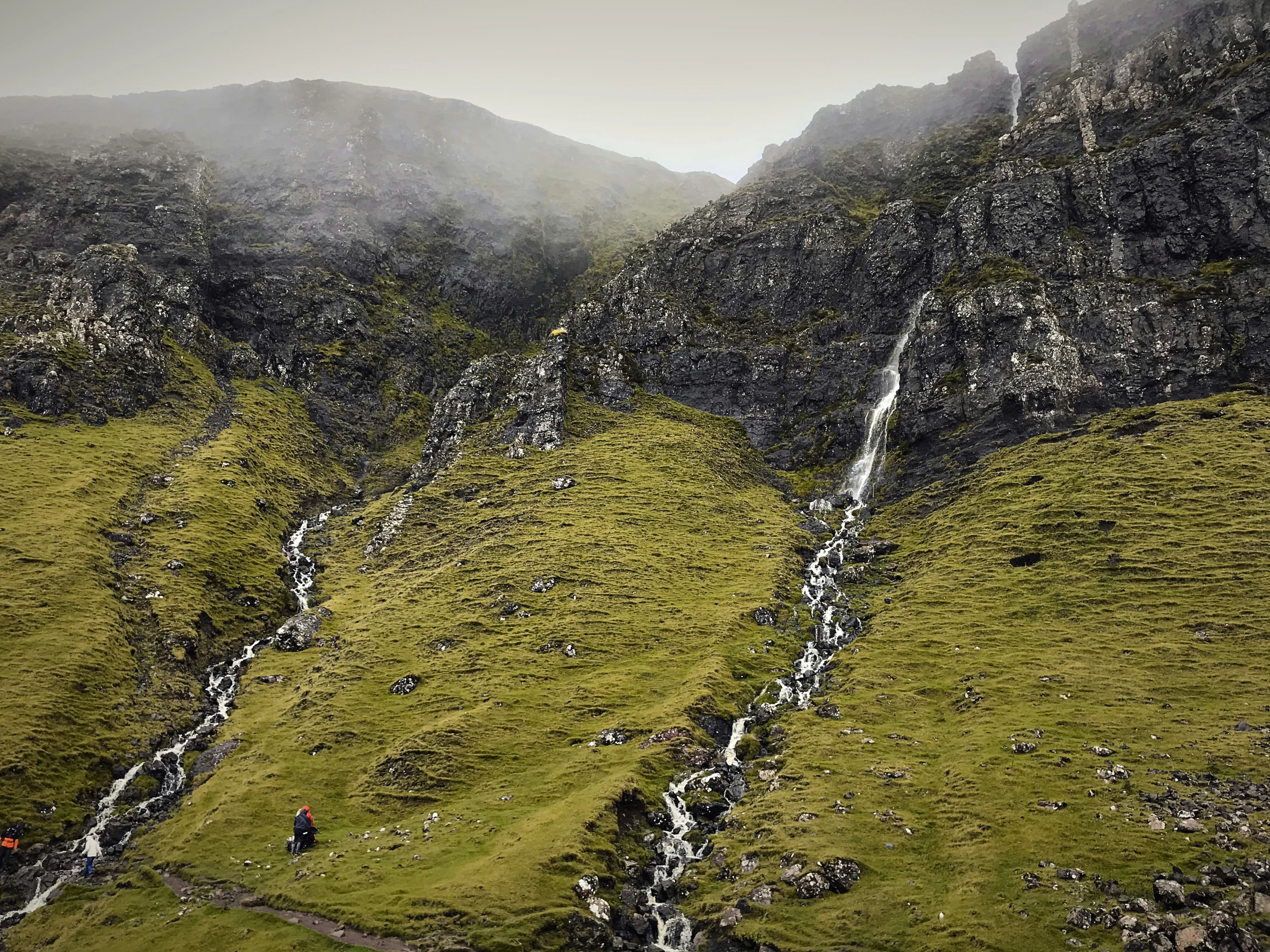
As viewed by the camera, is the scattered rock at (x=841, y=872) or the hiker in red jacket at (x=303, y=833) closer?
the scattered rock at (x=841, y=872)

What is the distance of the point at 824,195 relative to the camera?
17962 cm

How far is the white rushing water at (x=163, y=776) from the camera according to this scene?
4938 cm

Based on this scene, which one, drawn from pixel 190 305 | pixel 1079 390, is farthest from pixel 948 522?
pixel 190 305

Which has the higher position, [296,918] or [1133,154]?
[1133,154]

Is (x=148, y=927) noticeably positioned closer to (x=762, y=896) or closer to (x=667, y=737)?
(x=762, y=896)

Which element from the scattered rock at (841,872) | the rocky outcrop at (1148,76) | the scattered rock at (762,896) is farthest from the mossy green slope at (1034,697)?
the rocky outcrop at (1148,76)

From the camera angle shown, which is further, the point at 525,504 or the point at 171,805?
the point at 525,504

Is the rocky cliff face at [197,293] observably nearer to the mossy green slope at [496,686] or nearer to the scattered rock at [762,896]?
the mossy green slope at [496,686]

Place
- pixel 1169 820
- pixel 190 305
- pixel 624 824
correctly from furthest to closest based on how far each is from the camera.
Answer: pixel 190 305 → pixel 624 824 → pixel 1169 820

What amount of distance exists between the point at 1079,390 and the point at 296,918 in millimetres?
116190

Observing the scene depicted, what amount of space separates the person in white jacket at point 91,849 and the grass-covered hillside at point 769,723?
3756 mm

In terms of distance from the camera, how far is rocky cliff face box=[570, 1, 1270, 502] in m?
108

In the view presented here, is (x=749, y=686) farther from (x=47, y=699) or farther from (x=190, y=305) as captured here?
(x=190, y=305)

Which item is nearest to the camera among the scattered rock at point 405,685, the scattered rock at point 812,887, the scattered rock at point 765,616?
the scattered rock at point 812,887
